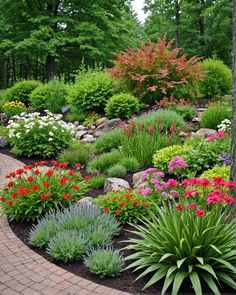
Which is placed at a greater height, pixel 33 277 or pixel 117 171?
pixel 117 171

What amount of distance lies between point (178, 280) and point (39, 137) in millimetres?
6175

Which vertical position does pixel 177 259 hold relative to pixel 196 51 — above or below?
below

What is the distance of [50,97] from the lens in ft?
42.9

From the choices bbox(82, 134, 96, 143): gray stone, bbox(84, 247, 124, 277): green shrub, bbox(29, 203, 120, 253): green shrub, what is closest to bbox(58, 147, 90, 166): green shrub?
bbox(82, 134, 96, 143): gray stone

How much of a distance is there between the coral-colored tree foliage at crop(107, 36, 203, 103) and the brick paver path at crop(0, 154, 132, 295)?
7028 millimetres

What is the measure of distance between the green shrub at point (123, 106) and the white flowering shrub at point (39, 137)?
167 cm

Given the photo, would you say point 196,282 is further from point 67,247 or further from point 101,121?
point 101,121

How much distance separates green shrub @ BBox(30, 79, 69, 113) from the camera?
1290cm

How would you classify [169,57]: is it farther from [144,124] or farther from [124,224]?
[124,224]

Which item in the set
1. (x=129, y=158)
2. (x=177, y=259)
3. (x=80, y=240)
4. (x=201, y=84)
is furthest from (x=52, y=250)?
(x=201, y=84)

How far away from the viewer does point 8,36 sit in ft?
64.8

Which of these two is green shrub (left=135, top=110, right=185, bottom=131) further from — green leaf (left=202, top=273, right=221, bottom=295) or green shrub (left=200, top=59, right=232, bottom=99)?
green leaf (left=202, top=273, right=221, bottom=295)

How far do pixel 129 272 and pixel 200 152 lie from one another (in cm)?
312

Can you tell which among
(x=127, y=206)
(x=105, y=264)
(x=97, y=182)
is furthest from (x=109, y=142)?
(x=105, y=264)
